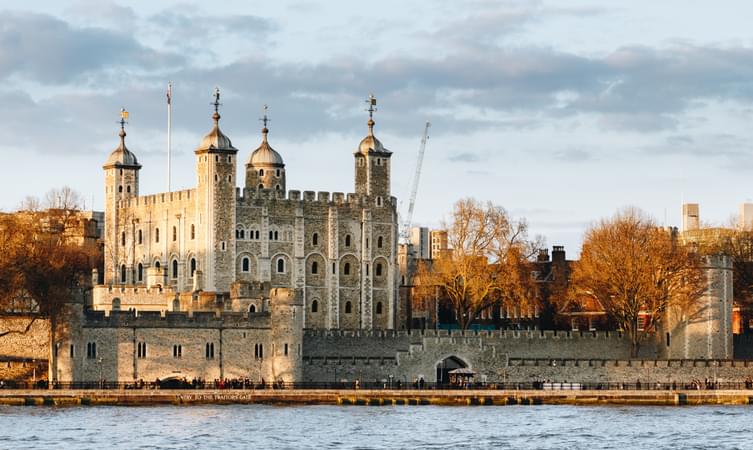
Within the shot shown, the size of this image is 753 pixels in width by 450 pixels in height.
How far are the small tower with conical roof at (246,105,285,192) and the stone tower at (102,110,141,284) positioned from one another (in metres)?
7.15

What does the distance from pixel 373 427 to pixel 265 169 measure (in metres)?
42.0

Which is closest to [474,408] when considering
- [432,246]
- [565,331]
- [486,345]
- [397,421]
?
[397,421]

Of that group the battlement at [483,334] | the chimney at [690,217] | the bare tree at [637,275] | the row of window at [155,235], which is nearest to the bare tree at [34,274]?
the row of window at [155,235]

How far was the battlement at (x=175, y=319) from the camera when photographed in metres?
106

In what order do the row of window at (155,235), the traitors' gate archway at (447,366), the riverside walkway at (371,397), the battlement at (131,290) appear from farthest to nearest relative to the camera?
1. the row of window at (155,235)
2. the battlement at (131,290)
3. the traitors' gate archway at (447,366)
4. the riverside walkway at (371,397)

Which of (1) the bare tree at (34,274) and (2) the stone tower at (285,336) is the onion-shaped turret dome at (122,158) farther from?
(2) the stone tower at (285,336)

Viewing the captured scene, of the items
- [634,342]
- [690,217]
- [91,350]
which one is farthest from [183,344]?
[690,217]

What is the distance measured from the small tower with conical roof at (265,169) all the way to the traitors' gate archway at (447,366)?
19803 millimetres

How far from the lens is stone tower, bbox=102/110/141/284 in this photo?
13425 centimetres

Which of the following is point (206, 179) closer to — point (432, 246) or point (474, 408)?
point (474, 408)

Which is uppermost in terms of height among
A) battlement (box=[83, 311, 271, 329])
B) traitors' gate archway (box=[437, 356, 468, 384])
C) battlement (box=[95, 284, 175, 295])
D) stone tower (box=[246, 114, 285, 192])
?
stone tower (box=[246, 114, 285, 192])

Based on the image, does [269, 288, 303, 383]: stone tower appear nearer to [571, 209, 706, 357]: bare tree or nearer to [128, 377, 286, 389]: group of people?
[128, 377, 286, 389]: group of people

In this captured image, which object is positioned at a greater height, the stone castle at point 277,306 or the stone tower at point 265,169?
the stone tower at point 265,169

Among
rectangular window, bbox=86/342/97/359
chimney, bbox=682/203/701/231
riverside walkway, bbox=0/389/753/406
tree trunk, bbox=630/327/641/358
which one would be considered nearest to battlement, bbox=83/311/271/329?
rectangular window, bbox=86/342/97/359
